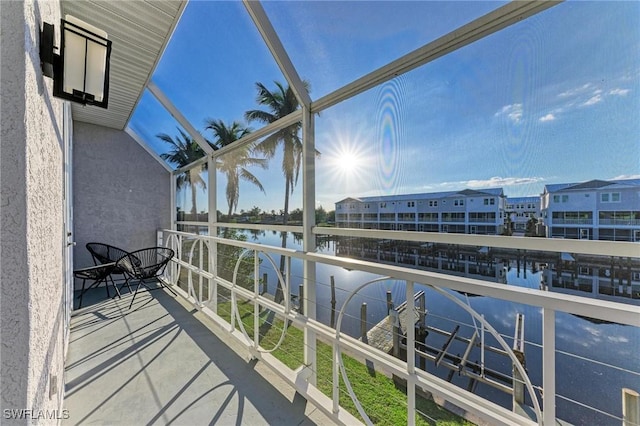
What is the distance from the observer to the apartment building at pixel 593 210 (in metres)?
0.93

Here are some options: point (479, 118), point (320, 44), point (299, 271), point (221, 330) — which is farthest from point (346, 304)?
point (221, 330)

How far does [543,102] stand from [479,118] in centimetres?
23

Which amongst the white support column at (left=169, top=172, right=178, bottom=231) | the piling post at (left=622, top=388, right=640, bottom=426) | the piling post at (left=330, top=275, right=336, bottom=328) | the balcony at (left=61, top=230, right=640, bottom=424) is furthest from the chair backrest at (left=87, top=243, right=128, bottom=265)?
the piling post at (left=622, top=388, right=640, bottom=426)

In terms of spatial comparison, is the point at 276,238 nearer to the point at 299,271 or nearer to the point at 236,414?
the point at 299,271

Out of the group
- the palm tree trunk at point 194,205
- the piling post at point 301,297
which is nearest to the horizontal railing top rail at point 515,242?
the piling post at point 301,297

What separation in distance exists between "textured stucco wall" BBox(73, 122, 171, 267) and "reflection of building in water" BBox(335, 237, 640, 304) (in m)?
5.39

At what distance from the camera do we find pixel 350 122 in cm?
190

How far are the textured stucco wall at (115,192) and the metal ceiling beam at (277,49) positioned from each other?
4.79m

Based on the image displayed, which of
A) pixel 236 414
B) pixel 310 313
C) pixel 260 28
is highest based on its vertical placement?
pixel 260 28

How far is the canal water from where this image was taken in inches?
36.4

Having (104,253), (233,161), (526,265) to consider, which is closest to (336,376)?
(526,265)

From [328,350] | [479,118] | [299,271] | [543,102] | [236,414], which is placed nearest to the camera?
[543,102]

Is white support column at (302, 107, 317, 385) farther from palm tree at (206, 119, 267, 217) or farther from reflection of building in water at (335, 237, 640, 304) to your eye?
palm tree at (206, 119, 267, 217)

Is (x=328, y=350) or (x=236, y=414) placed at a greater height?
(x=236, y=414)
